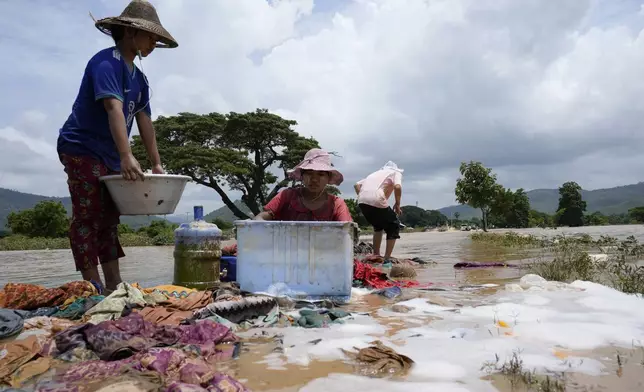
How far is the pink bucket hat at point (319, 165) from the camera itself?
416 cm

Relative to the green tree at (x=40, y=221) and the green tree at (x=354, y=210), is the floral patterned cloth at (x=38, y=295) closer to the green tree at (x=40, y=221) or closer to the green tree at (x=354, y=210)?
the green tree at (x=40, y=221)

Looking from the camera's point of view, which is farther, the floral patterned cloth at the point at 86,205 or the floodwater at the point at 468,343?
the floral patterned cloth at the point at 86,205

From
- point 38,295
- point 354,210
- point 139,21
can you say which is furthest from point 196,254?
point 354,210

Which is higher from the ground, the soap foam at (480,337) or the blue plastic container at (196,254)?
the blue plastic container at (196,254)

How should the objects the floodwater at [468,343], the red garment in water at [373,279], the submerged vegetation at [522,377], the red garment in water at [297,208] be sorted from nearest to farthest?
the submerged vegetation at [522,377] → the floodwater at [468,343] → the red garment in water at [297,208] → the red garment in water at [373,279]

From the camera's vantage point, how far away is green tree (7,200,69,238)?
23656 mm

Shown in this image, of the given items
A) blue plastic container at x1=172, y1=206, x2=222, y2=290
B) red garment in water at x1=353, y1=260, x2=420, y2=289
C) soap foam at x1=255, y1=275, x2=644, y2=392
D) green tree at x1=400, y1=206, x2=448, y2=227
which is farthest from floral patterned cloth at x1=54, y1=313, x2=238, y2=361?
green tree at x1=400, y1=206, x2=448, y2=227

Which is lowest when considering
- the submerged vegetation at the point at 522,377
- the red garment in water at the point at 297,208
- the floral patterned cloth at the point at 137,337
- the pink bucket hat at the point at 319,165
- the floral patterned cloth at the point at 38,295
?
the submerged vegetation at the point at 522,377

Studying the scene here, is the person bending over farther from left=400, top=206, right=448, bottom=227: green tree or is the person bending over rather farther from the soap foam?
left=400, top=206, right=448, bottom=227: green tree

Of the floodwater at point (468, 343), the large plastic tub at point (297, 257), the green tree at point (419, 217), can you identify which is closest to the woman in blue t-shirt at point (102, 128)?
the large plastic tub at point (297, 257)

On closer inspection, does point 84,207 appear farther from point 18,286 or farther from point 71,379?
point 71,379

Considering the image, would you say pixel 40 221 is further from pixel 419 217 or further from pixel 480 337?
pixel 419 217

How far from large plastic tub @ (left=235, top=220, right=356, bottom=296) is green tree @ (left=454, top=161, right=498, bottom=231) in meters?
26.3

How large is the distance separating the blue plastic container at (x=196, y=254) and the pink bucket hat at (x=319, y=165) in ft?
2.92
